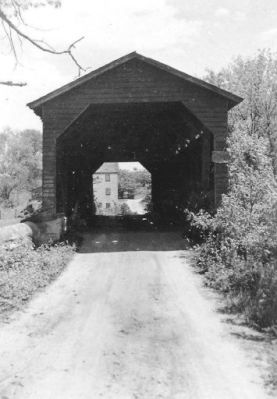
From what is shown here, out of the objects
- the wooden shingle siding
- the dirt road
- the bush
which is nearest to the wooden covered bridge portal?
the wooden shingle siding

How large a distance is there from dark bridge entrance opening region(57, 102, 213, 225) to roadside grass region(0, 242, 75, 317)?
5.08m

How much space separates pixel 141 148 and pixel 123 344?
65.0 ft

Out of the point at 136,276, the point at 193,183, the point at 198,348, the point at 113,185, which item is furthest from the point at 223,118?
the point at 113,185

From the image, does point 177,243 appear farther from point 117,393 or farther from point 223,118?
point 117,393

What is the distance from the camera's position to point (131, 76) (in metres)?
15.5

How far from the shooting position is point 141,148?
2575 centimetres

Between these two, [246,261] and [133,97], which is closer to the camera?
[246,261]

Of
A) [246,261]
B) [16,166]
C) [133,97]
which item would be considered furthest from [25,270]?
[16,166]

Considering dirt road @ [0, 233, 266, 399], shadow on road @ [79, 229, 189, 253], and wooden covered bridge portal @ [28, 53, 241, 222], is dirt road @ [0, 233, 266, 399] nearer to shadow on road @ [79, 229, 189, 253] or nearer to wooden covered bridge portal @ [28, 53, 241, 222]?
shadow on road @ [79, 229, 189, 253]

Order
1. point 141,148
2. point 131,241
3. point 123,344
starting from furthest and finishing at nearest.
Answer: point 141,148
point 131,241
point 123,344

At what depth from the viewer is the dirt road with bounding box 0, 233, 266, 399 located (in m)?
5.25

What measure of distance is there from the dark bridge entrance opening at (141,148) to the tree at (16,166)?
3514cm

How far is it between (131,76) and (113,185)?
6497cm

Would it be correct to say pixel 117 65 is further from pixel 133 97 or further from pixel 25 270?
pixel 25 270
